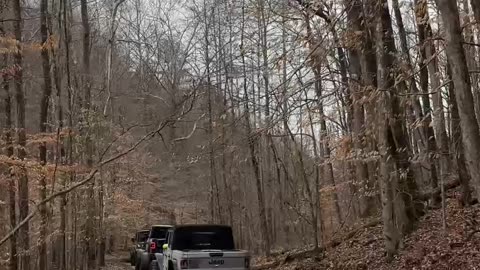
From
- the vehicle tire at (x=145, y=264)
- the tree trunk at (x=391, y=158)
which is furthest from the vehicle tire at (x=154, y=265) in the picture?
the tree trunk at (x=391, y=158)

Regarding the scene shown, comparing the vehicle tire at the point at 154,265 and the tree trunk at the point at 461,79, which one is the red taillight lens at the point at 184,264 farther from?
the tree trunk at the point at 461,79

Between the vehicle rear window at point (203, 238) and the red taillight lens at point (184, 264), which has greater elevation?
the vehicle rear window at point (203, 238)

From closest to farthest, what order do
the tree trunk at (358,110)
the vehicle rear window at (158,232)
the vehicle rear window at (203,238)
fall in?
1. the tree trunk at (358,110)
2. the vehicle rear window at (203,238)
3. the vehicle rear window at (158,232)

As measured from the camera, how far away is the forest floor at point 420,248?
10.5m

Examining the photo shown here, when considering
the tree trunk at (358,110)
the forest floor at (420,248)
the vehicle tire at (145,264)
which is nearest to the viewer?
the tree trunk at (358,110)

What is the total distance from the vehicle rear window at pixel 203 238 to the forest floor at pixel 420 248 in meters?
2.74

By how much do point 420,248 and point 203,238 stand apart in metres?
5.43

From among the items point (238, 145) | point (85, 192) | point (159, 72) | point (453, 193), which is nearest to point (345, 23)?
point (238, 145)

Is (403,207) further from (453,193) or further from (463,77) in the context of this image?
(463,77)

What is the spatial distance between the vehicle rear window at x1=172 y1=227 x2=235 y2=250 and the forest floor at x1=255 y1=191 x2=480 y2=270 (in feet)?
8.99

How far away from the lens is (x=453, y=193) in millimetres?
15352

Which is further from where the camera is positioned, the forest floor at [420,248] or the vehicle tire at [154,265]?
the vehicle tire at [154,265]

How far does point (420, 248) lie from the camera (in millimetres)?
11484

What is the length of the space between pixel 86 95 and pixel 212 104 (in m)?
9.45
